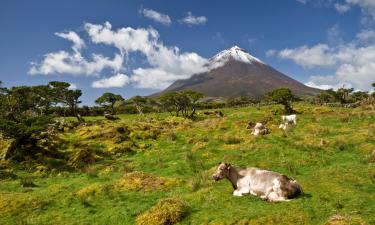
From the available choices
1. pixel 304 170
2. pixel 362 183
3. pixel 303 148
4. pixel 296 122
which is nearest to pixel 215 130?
pixel 296 122

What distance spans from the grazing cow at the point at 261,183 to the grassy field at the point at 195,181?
1.56 feet

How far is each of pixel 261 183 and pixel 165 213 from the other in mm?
4418

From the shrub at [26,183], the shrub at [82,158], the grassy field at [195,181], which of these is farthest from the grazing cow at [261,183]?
the shrub at [82,158]

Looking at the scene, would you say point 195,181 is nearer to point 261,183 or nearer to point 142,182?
point 142,182

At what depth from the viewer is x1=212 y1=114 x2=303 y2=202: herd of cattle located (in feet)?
45.7

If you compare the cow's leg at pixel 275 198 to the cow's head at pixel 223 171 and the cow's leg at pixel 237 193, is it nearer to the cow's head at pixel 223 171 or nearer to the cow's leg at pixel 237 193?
the cow's leg at pixel 237 193

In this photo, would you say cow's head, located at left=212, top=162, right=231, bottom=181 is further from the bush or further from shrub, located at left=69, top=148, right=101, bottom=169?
shrub, located at left=69, top=148, right=101, bottom=169

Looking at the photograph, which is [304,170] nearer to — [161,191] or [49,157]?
[161,191]

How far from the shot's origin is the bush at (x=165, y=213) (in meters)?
13.3

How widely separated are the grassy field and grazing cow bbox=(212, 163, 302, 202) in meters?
0.48

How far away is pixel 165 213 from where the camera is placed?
44.1 ft

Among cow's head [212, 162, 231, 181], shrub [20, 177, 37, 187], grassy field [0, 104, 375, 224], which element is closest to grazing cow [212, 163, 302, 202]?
cow's head [212, 162, 231, 181]

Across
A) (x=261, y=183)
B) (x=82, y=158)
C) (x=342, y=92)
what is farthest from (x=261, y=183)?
(x=342, y=92)

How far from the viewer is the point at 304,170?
19172 mm
